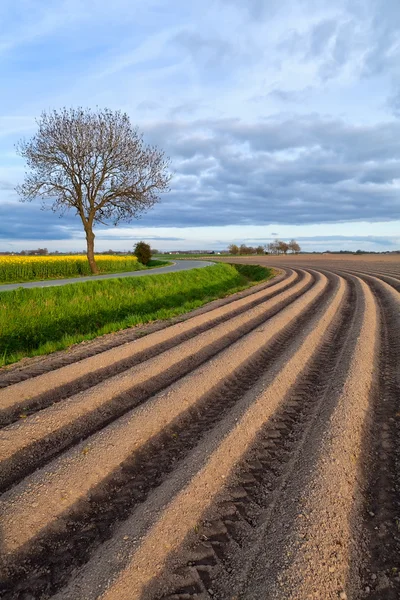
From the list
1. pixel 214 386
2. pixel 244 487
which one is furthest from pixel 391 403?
pixel 244 487

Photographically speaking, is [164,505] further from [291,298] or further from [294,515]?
[291,298]

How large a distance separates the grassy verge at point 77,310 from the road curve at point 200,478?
211 centimetres

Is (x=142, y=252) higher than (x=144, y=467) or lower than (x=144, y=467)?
higher

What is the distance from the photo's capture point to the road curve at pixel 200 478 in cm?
272

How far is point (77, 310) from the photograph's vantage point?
39.5ft

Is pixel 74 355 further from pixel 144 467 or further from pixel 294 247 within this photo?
pixel 294 247

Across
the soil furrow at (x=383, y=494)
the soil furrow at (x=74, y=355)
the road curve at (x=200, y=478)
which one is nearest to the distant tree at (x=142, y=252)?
the soil furrow at (x=74, y=355)

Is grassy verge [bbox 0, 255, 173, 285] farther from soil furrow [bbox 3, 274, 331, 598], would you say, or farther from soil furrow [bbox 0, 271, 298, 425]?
soil furrow [bbox 3, 274, 331, 598]

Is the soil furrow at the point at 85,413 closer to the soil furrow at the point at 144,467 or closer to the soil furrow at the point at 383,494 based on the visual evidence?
the soil furrow at the point at 144,467

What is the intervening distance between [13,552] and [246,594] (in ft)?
5.96

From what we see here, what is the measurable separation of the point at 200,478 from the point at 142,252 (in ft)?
142

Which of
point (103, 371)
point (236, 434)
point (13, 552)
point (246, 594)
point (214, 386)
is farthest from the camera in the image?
point (103, 371)

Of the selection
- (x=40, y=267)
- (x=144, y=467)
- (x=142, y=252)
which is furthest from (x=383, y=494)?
(x=142, y=252)

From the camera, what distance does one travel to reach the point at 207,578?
270 cm
